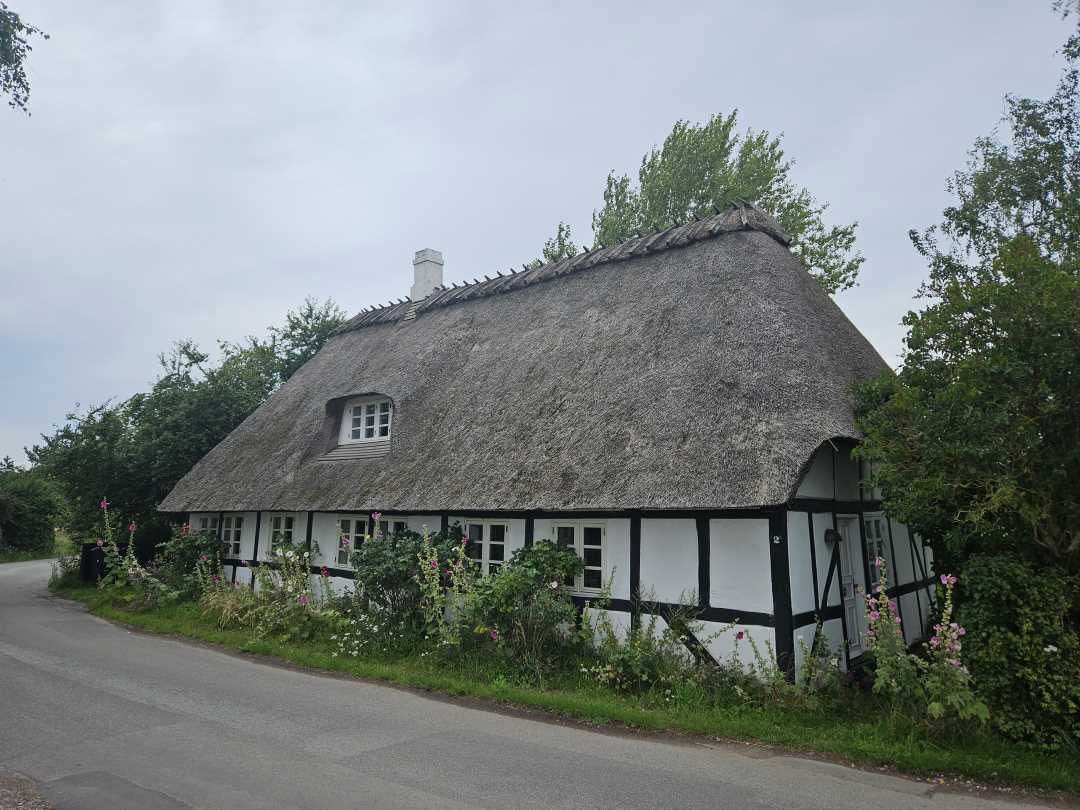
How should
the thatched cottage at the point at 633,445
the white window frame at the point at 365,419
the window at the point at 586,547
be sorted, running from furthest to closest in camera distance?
the white window frame at the point at 365,419 < the window at the point at 586,547 < the thatched cottage at the point at 633,445

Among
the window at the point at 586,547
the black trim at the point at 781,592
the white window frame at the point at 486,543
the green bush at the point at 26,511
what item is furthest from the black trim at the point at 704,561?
the green bush at the point at 26,511

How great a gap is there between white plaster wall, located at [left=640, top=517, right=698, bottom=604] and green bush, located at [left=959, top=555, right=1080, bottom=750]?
112 inches

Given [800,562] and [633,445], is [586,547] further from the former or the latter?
[800,562]

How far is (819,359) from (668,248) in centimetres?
452

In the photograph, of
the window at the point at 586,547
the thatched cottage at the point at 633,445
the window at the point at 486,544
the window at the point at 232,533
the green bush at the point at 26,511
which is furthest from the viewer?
the green bush at the point at 26,511

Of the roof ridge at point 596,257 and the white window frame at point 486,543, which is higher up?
the roof ridge at point 596,257

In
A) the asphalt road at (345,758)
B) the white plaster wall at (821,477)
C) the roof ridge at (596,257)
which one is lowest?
the asphalt road at (345,758)

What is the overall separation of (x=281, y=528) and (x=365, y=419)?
112 inches

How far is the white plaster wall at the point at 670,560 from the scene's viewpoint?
8086mm

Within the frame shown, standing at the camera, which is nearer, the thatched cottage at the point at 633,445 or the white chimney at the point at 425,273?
the thatched cottage at the point at 633,445

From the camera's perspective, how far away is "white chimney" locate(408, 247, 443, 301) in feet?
Answer: 62.3

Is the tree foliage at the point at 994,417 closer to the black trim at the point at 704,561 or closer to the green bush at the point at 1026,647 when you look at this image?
the green bush at the point at 1026,647

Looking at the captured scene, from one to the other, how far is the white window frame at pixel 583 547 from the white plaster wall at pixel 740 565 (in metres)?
1.49

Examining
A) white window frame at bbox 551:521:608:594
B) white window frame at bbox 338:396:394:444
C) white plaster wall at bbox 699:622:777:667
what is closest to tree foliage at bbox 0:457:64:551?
white window frame at bbox 338:396:394:444
